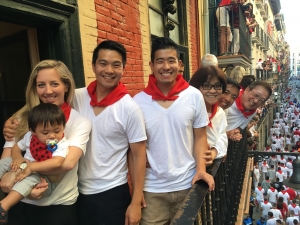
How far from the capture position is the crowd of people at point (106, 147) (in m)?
1.61

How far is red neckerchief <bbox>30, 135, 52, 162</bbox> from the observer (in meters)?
1.60

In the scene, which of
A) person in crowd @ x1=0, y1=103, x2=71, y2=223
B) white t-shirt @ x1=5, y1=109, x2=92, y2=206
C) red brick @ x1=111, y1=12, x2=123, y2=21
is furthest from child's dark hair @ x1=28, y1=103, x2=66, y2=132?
red brick @ x1=111, y1=12, x2=123, y2=21

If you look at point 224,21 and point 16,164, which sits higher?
point 224,21

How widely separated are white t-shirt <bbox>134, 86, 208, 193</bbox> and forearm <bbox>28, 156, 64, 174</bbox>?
68cm

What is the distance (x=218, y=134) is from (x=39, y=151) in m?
1.49

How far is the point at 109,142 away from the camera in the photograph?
1809 mm

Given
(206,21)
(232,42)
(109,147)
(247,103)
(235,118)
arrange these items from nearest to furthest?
(109,147), (247,103), (235,118), (206,21), (232,42)

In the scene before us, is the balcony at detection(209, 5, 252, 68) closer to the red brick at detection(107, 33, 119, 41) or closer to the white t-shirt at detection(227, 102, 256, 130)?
the white t-shirt at detection(227, 102, 256, 130)

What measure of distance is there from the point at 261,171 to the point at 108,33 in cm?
1313

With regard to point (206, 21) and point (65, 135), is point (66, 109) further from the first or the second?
point (206, 21)

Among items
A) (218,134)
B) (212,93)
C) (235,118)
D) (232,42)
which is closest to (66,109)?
(212,93)

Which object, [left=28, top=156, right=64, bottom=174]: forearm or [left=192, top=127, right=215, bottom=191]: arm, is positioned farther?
[left=192, top=127, right=215, bottom=191]: arm

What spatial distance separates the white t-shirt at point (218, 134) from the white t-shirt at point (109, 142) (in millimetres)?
761

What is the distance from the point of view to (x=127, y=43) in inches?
145
